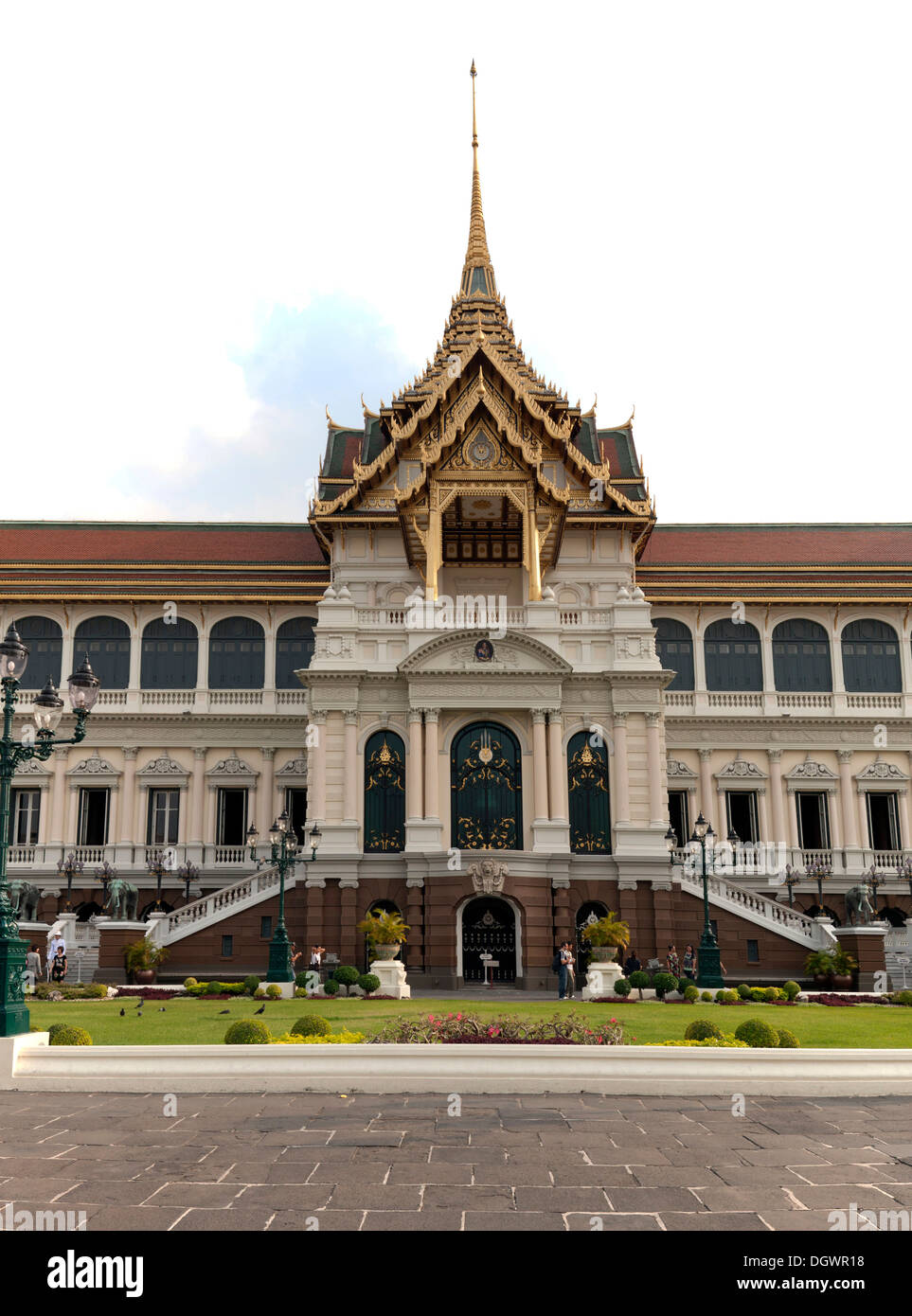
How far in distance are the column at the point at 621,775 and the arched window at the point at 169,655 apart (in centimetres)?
1779

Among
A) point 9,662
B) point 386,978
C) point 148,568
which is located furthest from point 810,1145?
point 148,568

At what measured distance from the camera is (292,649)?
43.0m

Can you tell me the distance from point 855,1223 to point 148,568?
134ft

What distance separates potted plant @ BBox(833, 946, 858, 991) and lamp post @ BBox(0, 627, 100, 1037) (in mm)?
21635

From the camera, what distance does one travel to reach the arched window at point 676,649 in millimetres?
43125

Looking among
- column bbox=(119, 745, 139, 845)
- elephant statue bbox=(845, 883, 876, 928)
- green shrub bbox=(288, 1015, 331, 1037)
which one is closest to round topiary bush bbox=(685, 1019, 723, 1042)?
green shrub bbox=(288, 1015, 331, 1037)

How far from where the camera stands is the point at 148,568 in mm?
44656

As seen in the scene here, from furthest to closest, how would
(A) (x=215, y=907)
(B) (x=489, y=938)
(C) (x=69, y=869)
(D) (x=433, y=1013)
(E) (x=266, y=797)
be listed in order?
(E) (x=266, y=797) < (C) (x=69, y=869) < (A) (x=215, y=907) < (B) (x=489, y=938) < (D) (x=433, y=1013)

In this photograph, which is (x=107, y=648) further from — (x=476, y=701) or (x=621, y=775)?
(x=621, y=775)

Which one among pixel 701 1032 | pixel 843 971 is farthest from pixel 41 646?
pixel 701 1032

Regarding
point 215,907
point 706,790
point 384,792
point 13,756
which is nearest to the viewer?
point 13,756

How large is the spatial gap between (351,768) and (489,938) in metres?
6.26

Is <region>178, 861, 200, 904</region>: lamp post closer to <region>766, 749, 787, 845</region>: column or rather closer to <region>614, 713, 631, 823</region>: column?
<region>614, 713, 631, 823</region>: column

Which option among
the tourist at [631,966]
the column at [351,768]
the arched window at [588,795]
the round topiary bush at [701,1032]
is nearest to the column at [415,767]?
the column at [351,768]
